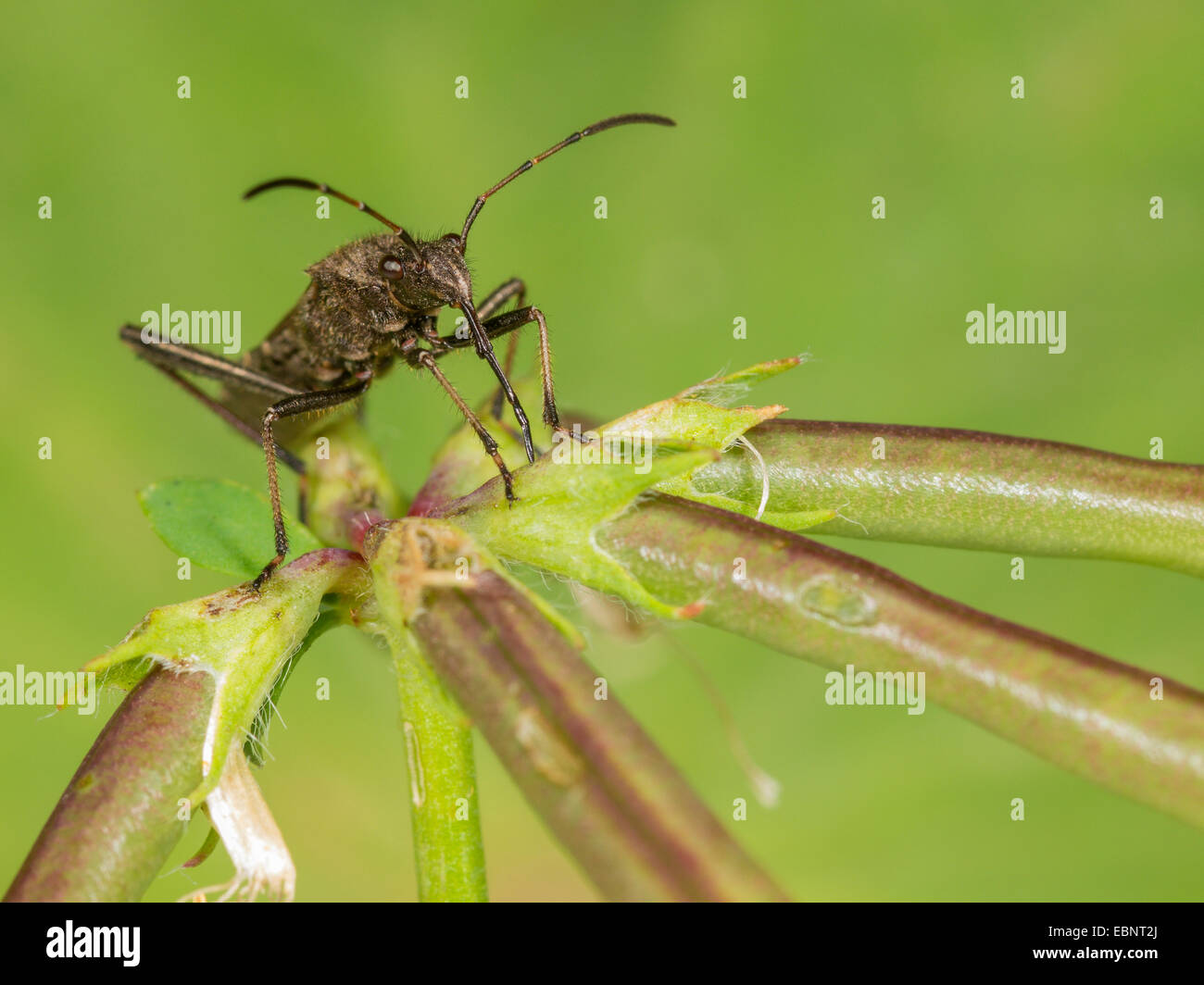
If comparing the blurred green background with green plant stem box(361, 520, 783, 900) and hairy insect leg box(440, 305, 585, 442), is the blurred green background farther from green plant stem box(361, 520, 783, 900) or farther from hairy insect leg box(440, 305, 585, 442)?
green plant stem box(361, 520, 783, 900)

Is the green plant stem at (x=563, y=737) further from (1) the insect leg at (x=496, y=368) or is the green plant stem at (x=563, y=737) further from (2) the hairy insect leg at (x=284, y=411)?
(2) the hairy insect leg at (x=284, y=411)

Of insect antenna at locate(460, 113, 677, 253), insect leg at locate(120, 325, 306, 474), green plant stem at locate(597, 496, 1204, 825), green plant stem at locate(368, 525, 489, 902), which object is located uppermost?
insect antenna at locate(460, 113, 677, 253)

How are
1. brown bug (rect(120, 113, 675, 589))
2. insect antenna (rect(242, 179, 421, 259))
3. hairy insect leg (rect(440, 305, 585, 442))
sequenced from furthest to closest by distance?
brown bug (rect(120, 113, 675, 589)) → insect antenna (rect(242, 179, 421, 259)) → hairy insect leg (rect(440, 305, 585, 442))

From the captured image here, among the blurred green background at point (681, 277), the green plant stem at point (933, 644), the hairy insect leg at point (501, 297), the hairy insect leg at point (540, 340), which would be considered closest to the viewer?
the green plant stem at point (933, 644)

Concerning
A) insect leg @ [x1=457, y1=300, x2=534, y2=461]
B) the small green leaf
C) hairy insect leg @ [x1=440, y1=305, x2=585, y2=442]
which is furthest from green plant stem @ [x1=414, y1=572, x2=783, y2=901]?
the small green leaf

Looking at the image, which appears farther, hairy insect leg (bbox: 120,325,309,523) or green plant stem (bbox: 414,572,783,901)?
hairy insect leg (bbox: 120,325,309,523)

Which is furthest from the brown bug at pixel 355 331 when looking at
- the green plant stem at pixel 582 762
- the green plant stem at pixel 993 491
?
the green plant stem at pixel 582 762
